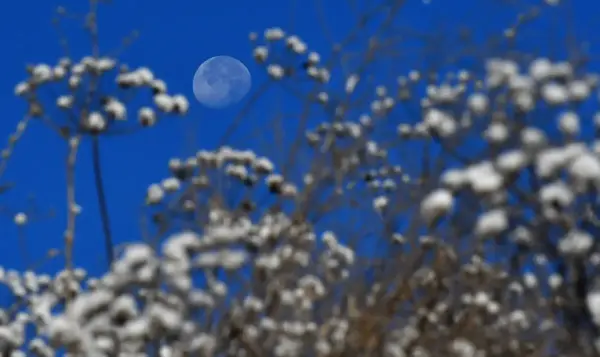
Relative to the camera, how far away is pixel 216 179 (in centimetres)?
820

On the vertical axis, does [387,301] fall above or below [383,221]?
below

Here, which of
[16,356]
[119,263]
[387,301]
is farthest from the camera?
[16,356]

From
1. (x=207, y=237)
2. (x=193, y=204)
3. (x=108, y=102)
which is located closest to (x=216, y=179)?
(x=193, y=204)

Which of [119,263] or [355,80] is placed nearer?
[119,263]

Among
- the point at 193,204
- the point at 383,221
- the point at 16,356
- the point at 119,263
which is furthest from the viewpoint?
the point at 16,356

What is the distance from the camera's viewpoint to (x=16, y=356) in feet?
30.4

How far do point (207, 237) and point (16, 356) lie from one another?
3756mm

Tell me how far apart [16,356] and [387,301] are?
11.9 ft

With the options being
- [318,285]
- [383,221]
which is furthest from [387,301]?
[383,221]

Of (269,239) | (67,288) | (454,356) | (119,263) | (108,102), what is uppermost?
(108,102)

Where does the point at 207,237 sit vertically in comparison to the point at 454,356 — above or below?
above

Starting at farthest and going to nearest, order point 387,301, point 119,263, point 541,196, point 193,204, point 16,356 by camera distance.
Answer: point 16,356 → point 193,204 → point 387,301 → point 119,263 → point 541,196

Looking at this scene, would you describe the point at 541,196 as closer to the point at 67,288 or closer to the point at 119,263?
the point at 119,263

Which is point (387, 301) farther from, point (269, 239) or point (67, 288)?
point (67, 288)
